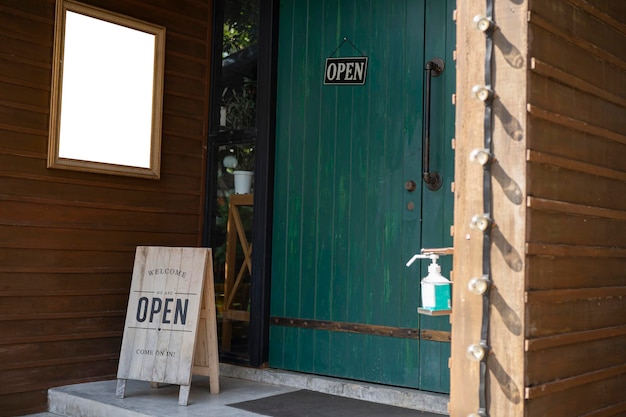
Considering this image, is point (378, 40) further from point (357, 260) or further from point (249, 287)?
point (249, 287)

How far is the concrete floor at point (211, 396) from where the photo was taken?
11.1 ft

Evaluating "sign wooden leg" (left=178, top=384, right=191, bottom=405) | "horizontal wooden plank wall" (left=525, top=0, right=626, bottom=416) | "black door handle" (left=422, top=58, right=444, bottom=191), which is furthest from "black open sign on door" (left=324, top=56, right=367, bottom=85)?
"sign wooden leg" (left=178, top=384, right=191, bottom=405)

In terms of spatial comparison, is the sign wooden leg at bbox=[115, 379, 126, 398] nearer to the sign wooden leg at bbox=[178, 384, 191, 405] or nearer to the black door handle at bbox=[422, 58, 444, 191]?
the sign wooden leg at bbox=[178, 384, 191, 405]

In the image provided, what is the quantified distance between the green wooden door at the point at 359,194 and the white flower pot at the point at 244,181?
0.20m

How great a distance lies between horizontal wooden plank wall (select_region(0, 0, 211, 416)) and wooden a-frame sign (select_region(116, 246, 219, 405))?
40cm

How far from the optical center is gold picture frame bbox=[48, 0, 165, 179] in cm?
389

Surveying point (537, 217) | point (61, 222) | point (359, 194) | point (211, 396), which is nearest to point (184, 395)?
point (211, 396)

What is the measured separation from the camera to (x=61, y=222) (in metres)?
3.88

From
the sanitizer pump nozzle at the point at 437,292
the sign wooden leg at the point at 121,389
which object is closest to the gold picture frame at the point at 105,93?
the sign wooden leg at the point at 121,389

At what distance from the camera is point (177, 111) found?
4465mm

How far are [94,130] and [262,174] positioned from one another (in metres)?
0.98

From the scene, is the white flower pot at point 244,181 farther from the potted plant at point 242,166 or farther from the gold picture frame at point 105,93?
the gold picture frame at point 105,93

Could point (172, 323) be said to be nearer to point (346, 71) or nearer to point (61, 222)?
point (61, 222)

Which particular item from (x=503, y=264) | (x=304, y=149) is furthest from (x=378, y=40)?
(x=503, y=264)
